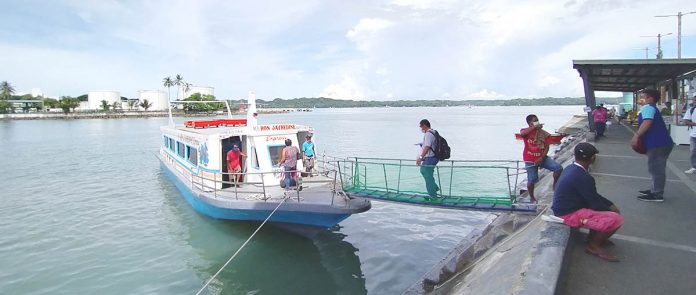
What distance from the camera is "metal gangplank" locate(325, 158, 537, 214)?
7938 millimetres

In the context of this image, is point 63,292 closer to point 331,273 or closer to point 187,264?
point 187,264

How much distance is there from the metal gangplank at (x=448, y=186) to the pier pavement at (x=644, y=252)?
189 centimetres

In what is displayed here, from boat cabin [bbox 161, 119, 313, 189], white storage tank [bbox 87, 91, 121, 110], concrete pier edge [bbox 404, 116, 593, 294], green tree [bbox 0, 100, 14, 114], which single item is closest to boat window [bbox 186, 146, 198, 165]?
boat cabin [bbox 161, 119, 313, 189]

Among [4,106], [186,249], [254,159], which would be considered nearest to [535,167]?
[254,159]

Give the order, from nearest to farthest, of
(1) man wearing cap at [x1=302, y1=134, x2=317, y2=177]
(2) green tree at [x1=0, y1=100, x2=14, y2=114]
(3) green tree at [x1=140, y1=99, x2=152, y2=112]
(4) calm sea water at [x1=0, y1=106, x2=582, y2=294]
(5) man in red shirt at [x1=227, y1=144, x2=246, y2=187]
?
(4) calm sea water at [x1=0, y1=106, x2=582, y2=294] < (5) man in red shirt at [x1=227, y1=144, x2=246, y2=187] < (1) man wearing cap at [x1=302, y1=134, x2=317, y2=177] < (2) green tree at [x1=0, y1=100, x2=14, y2=114] < (3) green tree at [x1=140, y1=99, x2=152, y2=112]

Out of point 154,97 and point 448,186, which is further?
point 154,97

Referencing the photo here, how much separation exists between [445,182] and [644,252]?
12.5 ft

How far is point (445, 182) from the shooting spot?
8.48 meters

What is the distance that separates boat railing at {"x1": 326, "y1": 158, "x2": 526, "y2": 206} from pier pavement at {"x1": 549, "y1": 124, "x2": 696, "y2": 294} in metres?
1.97

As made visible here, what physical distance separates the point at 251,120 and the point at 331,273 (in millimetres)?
5410

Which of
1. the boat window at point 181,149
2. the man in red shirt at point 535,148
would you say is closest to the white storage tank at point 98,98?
the boat window at point 181,149

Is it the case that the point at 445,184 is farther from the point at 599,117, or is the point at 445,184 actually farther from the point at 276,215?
the point at 599,117

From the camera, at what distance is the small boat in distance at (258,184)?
31.7 feet

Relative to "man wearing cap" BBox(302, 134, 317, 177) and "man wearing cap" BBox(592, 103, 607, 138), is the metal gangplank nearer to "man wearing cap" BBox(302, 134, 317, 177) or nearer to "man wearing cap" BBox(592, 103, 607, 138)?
"man wearing cap" BBox(302, 134, 317, 177)
